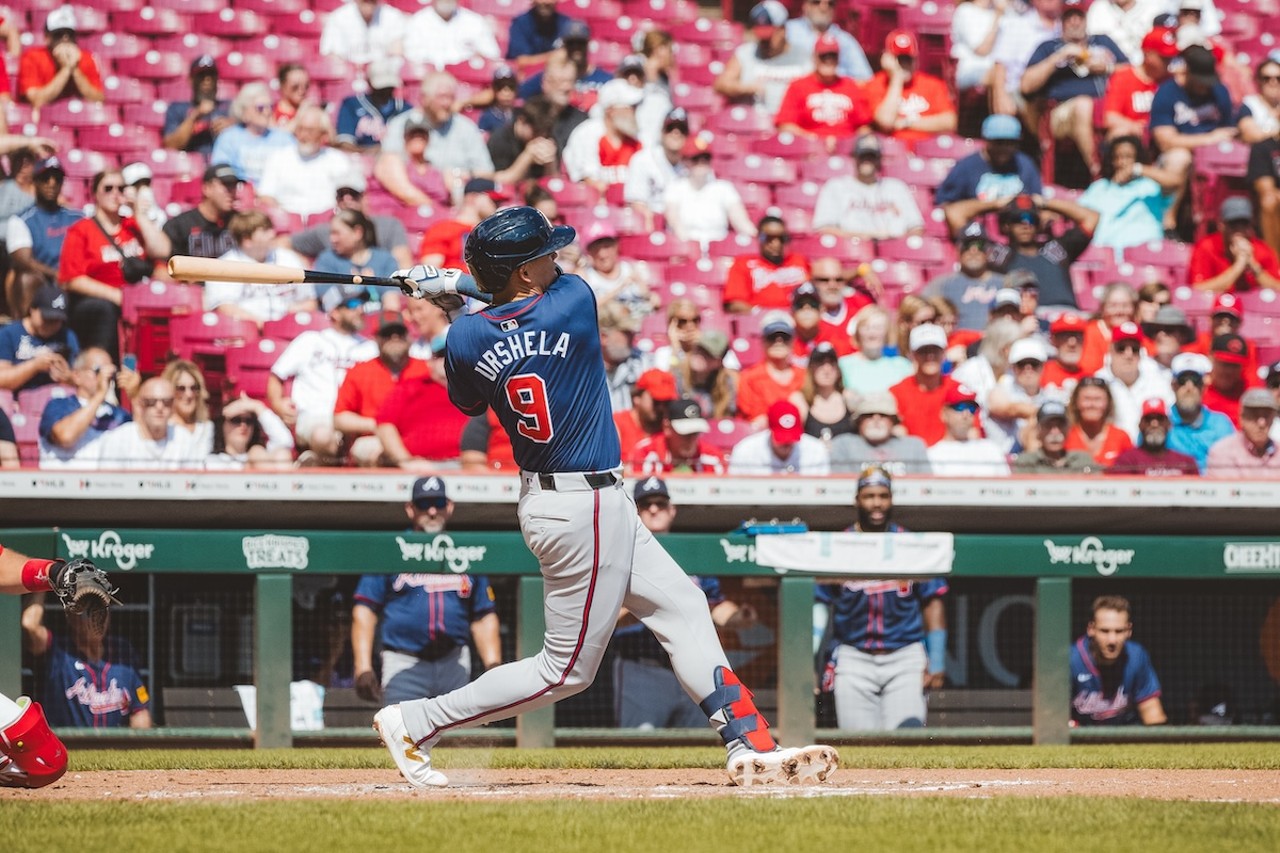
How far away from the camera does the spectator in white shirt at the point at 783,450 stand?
328 inches

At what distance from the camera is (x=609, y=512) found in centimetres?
509

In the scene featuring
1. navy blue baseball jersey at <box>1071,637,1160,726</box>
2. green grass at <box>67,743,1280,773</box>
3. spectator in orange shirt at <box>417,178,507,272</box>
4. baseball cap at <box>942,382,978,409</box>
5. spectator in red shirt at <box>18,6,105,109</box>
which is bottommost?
green grass at <box>67,743,1280,773</box>

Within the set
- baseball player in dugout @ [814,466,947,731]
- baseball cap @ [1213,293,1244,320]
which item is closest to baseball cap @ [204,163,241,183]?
baseball player in dugout @ [814,466,947,731]

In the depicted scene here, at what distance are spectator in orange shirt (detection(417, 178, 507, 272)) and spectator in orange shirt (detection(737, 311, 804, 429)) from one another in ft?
5.97

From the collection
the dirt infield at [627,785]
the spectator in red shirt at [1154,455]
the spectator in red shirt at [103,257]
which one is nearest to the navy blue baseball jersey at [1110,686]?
the spectator in red shirt at [1154,455]

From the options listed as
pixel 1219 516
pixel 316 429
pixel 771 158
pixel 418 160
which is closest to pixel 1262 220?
pixel 771 158

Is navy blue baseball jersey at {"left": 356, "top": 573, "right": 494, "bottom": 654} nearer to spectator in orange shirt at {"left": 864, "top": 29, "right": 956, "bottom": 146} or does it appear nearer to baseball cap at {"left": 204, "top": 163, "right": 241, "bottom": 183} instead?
baseball cap at {"left": 204, "top": 163, "right": 241, "bottom": 183}

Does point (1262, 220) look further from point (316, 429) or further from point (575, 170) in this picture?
point (316, 429)

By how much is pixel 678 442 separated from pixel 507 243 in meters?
3.46

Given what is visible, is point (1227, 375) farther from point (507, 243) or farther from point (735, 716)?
point (507, 243)

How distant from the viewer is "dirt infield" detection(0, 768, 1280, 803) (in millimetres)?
5254

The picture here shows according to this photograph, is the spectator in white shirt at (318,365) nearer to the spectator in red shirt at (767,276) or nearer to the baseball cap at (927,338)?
the spectator in red shirt at (767,276)

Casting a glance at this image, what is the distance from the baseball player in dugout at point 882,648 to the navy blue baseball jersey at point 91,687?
284cm

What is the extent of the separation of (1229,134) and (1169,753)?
6509 millimetres
